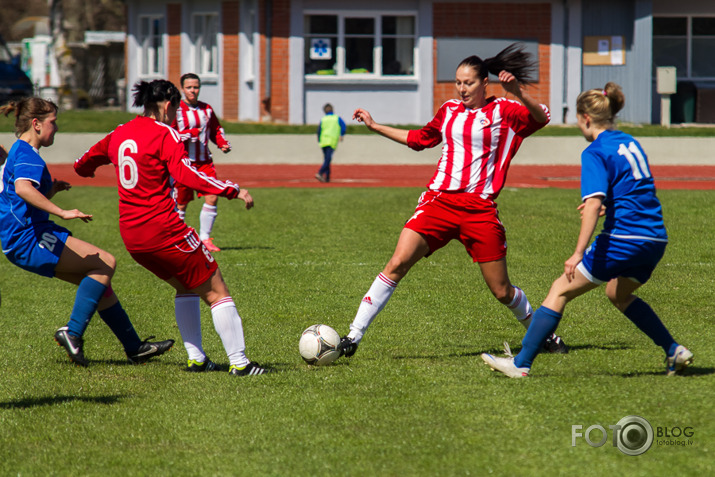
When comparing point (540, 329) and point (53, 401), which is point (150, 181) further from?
point (540, 329)

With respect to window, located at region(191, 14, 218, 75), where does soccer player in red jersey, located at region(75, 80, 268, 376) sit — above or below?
below

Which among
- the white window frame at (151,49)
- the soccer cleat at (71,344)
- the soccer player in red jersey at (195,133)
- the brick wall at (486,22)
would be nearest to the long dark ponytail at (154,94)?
the soccer cleat at (71,344)

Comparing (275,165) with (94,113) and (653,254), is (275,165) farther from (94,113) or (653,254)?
(653,254)

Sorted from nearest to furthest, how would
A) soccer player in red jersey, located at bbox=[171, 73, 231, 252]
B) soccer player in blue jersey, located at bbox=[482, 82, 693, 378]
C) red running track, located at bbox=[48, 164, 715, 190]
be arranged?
1. soccer player in blue jersey, located at bbox=[482, 82, 693, 378]
2. soccer player in red jersey, located at bbox=[171, 73, 231, 252]
3. red running track, located at bbox=[48, 164, 715, 190]

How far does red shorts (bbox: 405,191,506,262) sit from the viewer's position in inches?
243

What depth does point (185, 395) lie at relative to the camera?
557cm

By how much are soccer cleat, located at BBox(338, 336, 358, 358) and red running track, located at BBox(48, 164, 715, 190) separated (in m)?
14.3

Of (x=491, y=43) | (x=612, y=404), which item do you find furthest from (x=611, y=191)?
(x=491, y=43)

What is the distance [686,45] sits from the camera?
31.3 meters

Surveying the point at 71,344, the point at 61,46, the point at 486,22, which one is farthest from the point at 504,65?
the point at 61,46

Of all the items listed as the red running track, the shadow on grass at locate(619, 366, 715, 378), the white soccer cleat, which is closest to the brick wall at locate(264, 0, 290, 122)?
the red running track

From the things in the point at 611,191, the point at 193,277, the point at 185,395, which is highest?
the point at 611,191

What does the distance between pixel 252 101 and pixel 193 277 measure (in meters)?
25.3

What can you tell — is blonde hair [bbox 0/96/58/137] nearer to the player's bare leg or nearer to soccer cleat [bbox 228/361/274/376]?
the player's bare leg
